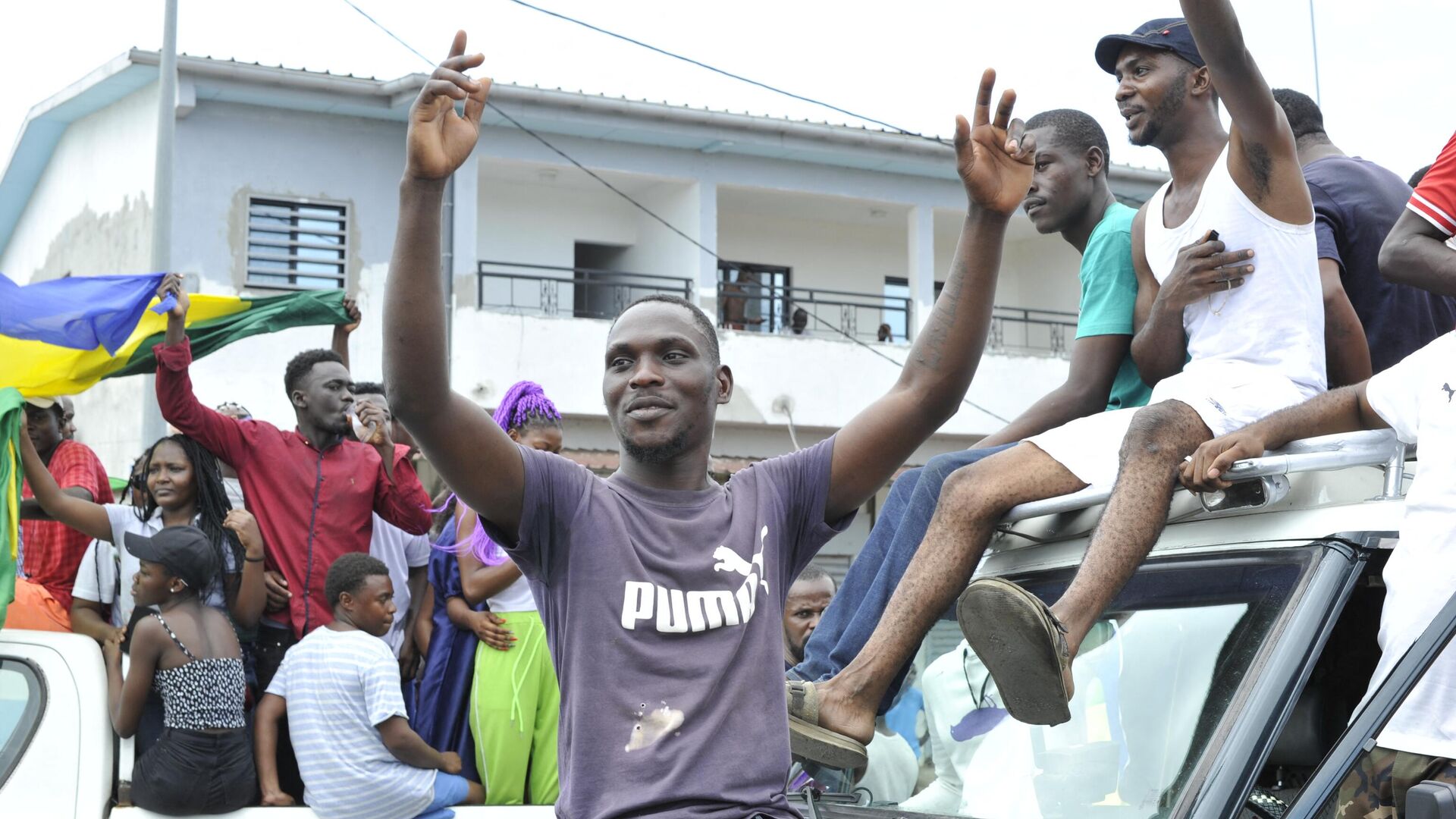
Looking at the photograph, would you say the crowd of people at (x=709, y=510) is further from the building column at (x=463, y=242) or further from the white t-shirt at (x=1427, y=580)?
the building column at (x=463, y=242)

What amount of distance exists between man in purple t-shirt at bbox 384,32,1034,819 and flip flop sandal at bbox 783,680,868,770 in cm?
60

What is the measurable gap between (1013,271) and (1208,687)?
22.9 metres

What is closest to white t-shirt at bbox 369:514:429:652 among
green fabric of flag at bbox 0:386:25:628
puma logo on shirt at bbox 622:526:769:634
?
green fabric of flag at bbox 0:386:25:628

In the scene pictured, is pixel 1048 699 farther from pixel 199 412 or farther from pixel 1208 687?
pixel 199 412

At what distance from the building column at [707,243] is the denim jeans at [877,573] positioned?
53.4 ft

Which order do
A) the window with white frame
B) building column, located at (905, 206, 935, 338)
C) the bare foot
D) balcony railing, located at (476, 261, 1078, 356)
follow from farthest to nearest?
building column, located at (905, 206, 935, 338) < balcony railing, located at (476, 261, 1078, 356) < the window with white frame < the bare foot

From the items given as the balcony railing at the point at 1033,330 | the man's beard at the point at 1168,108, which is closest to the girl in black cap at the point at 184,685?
the man's beard at the point at 1168,108

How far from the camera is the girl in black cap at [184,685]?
15.1 feet

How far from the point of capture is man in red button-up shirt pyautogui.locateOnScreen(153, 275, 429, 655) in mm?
5723

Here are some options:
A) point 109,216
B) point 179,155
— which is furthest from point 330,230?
point 109,216

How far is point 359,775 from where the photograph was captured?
4.98m

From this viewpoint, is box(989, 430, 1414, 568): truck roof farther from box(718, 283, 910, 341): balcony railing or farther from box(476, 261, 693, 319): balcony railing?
box(718, 283, 910, 341): balcony railing

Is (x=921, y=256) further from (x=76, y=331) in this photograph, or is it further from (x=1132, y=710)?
(x=1132, y=710)

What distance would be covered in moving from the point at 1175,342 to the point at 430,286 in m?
2.30
